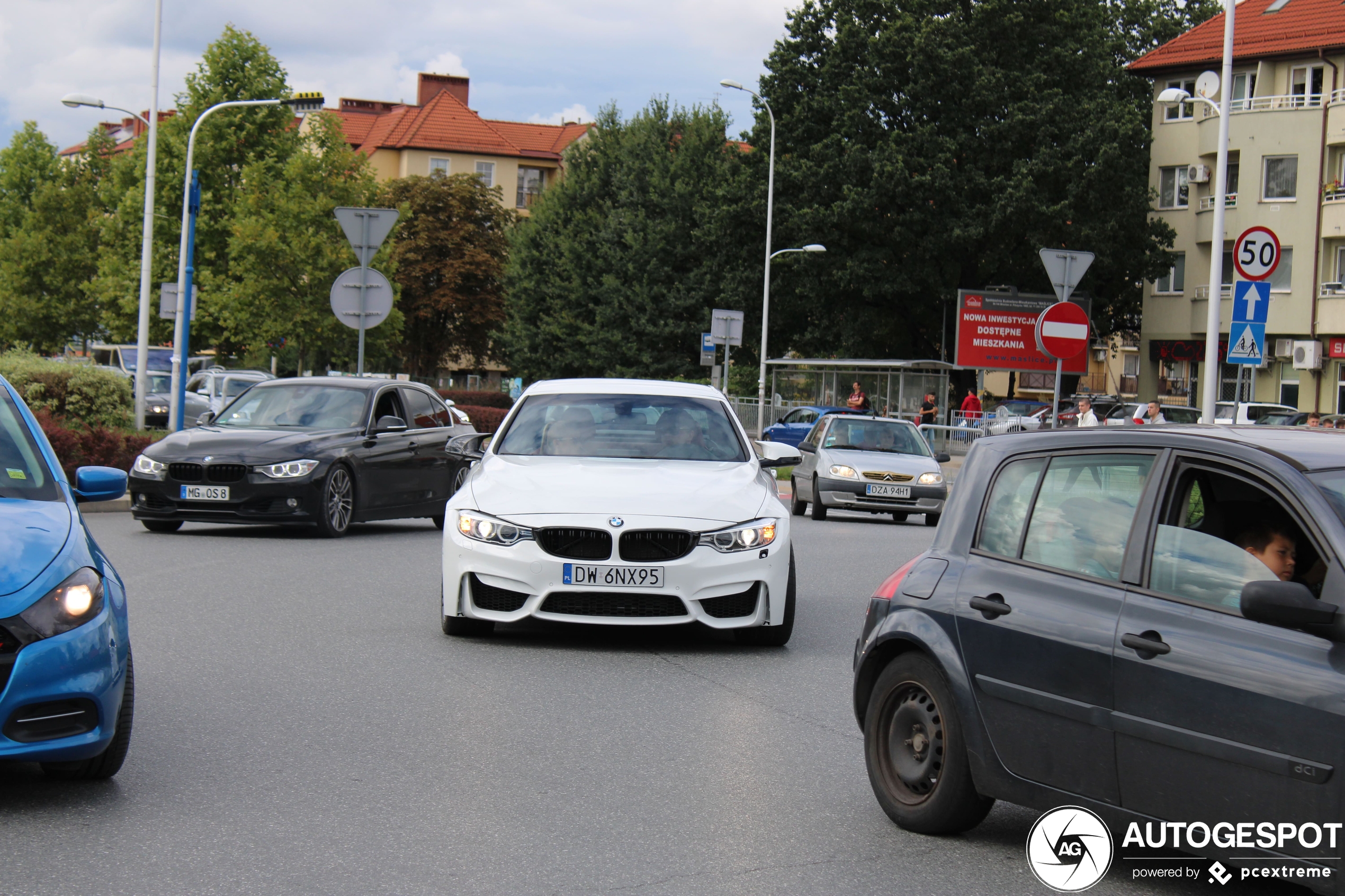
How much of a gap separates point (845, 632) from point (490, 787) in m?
4.83

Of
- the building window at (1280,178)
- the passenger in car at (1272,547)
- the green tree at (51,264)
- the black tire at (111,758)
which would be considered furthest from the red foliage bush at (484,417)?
the green tree at (51,264)

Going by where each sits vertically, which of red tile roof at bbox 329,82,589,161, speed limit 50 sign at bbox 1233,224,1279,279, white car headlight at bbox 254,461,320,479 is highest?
red tile roof at bbox 329,82,589,161

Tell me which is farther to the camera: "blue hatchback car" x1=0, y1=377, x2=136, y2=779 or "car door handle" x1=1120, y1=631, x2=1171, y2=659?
"blue hatchback car" x1=0, y1=377, x2=136, y2=779

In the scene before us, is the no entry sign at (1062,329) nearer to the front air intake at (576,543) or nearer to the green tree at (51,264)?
the front air intake at (576,543)

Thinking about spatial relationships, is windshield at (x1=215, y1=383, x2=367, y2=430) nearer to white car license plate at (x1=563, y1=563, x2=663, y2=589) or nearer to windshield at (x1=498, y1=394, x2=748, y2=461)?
windshield at (x1=498, y1=394, x2=748, y2=461)

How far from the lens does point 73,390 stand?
69.1ft

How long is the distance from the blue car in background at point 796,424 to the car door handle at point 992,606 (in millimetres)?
35426

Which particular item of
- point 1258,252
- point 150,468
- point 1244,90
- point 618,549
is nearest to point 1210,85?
point 1244,90

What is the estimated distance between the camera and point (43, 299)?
77.9 meters

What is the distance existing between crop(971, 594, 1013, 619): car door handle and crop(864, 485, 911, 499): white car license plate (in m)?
16.2

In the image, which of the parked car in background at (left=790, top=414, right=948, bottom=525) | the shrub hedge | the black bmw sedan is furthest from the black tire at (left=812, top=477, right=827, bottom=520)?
the shrub hedge

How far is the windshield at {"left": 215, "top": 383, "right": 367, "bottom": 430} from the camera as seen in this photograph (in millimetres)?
16266

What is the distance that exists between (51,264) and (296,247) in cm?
3212

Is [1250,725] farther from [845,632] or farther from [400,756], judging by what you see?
[845,632]
